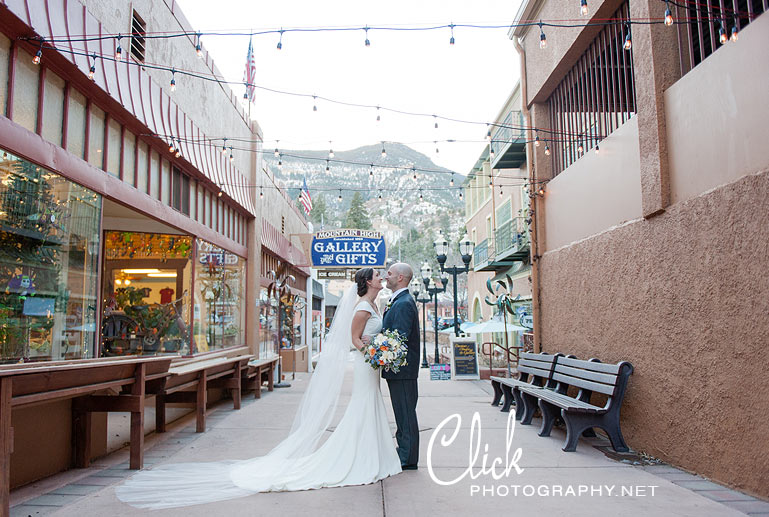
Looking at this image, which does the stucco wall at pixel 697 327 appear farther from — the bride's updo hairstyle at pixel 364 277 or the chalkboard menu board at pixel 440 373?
the chalkboard menu board at pixel 440 373

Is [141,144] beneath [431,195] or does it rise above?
beneath

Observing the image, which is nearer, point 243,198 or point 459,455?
point 459,455

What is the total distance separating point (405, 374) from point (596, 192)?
4215 millimetres

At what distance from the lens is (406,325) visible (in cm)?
575

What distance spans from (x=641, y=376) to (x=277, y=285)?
40.5ft

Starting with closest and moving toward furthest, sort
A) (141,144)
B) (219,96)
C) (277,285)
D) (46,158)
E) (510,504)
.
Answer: (510,504) < (46,158) < (141,144) < (219,96) < (277,285)

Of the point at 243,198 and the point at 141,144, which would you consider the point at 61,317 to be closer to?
the point at 141,144

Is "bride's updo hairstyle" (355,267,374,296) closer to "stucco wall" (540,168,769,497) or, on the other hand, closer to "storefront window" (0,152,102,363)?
"stucco wall" (540,168,769,497)

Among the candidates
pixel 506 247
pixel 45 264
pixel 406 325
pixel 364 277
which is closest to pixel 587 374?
pixel 406 325

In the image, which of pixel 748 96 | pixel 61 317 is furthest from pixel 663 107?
pixel 61 317

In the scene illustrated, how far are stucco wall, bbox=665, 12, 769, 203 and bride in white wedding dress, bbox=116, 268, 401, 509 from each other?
131 inches

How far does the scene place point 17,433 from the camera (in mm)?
5098

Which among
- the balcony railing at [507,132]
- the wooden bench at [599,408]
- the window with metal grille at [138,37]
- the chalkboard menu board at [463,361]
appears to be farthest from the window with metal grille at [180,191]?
the balcony railing at [507,132]

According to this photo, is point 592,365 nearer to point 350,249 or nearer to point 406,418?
point 406,418
